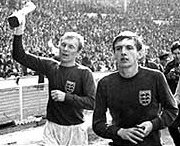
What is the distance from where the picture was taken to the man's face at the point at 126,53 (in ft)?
8.34

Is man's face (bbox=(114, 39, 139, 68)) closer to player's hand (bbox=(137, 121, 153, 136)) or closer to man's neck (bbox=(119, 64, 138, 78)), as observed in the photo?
man's neck (bbox=(119, 64, 138, 78))

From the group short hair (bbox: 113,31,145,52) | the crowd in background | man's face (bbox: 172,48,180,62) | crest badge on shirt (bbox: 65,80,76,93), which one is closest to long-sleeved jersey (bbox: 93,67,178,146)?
short hair (bbox: 113,31,145,52)

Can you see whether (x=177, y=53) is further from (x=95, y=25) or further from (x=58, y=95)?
(x=95, y=25)

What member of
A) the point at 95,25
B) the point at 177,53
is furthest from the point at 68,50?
the point at 95,25

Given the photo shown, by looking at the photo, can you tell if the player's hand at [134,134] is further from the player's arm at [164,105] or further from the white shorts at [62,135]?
the white shorts at [62,135]

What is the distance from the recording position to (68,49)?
3619mm

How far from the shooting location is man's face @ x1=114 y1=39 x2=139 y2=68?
2.54 meters

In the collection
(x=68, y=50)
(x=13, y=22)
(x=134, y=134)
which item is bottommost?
(x=134, y=134)

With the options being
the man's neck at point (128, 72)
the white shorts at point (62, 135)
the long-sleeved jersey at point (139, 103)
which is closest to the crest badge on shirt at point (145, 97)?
the long-sleeved jersey at point (139, 103)

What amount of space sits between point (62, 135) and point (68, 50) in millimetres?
804

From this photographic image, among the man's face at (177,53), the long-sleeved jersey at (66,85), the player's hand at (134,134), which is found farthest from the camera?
the man's face at (177,53)

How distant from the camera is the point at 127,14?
45062 mm

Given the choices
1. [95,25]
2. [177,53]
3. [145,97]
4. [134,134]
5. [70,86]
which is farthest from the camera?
[95,25]

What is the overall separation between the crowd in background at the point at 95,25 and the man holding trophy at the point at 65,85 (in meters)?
14.0
